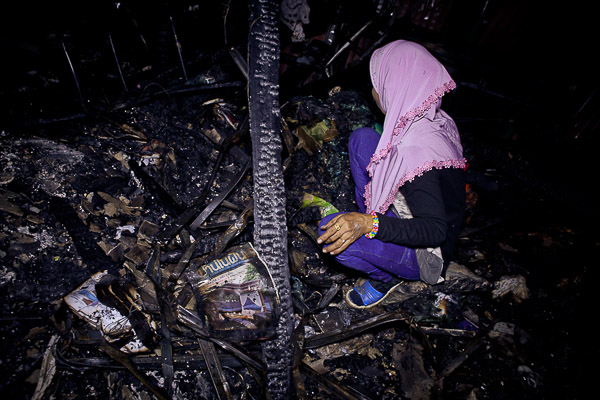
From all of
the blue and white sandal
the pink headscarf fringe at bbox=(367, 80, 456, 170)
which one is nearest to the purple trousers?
the blue and white sandal

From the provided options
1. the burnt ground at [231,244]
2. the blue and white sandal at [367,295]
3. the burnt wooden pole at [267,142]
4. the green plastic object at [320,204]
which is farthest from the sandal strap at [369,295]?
the burnt wooden pole at [267,142]

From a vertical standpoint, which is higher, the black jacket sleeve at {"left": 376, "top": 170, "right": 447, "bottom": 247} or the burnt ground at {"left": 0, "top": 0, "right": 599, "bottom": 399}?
the black jacket sleeve at {"left": 376, "top": 170, "right": 447, "bottom": 247}

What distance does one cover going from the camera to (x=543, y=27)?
4.91 m

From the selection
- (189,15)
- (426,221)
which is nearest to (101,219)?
(426,221)

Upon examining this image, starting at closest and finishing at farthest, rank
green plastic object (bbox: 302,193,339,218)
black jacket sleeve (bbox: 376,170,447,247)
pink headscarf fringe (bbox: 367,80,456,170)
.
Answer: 1. black jacket sleeve (bbox: 376,170,447,247)
2. pink headscarf fringe (bbox: 367,80,456,170)
3. green plastic object (bbox: 302,193,339,218)

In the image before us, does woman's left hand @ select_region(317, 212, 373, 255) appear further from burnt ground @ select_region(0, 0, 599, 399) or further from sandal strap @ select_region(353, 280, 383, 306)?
sandal strap @ select_region(353, 280, 383, 306)

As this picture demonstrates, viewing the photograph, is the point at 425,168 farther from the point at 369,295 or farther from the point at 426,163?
the point at 369,295

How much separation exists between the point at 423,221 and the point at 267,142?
134 cm

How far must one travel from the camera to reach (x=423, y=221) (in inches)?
70.8

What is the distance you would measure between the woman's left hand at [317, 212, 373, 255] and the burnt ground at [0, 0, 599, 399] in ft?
2.21

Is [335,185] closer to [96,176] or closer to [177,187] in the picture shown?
[177,187]

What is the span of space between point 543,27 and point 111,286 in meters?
7.81

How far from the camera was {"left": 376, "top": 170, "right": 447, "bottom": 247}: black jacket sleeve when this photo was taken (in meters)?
1.79

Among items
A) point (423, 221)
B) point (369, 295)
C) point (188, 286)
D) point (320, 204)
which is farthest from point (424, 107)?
point (188, 286)
